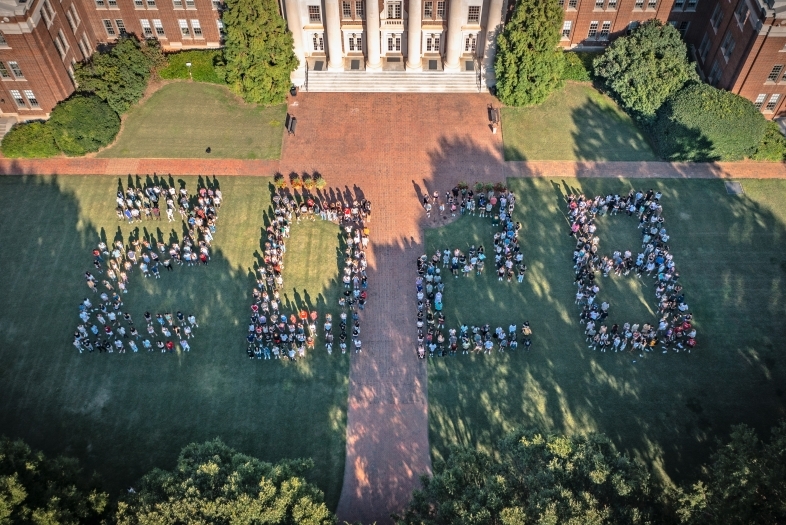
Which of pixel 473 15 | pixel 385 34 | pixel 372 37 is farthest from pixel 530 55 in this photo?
pixel 372 37

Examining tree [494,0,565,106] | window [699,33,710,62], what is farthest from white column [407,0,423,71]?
window [699,33,710,62]

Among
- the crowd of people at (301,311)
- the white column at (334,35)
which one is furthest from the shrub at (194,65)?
the crowd of people at (301,311)

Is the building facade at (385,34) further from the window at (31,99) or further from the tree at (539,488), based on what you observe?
the tree at (539,488)

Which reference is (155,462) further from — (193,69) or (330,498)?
(193,69)

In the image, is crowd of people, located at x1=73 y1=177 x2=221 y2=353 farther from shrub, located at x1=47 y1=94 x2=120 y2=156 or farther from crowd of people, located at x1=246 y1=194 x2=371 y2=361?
shrub, located at x1=47 y1=94 x2=120 y2=156

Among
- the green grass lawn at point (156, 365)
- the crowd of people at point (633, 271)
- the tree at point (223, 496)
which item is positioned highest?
the tree at point (223, 496)

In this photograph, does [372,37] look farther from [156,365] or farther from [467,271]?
[156,365]
